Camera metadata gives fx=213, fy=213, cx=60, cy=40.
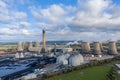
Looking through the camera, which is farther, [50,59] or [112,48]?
[112,48]

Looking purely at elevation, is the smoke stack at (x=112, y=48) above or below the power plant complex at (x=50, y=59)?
above

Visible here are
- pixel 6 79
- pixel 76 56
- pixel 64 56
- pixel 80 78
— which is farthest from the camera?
pixel 64 56

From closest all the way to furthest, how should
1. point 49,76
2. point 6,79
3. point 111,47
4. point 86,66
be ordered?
point 49,76, point 86,66, point 6,79, point 111,47

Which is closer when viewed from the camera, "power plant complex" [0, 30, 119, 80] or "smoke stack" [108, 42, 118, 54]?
"power plant complex" [0, 30, 119, 80]

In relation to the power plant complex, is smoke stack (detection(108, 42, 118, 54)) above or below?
above

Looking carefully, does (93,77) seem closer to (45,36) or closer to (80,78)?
(80,78)

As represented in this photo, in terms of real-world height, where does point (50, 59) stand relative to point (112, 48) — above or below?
below

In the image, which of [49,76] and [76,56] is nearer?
[49,76]

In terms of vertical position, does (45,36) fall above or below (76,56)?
above

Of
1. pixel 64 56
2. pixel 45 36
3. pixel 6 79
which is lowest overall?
pixel 6 79

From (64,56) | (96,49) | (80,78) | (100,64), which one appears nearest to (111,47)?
(96,49)

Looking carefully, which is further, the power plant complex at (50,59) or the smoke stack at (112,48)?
the smoke stack at (112,48)
